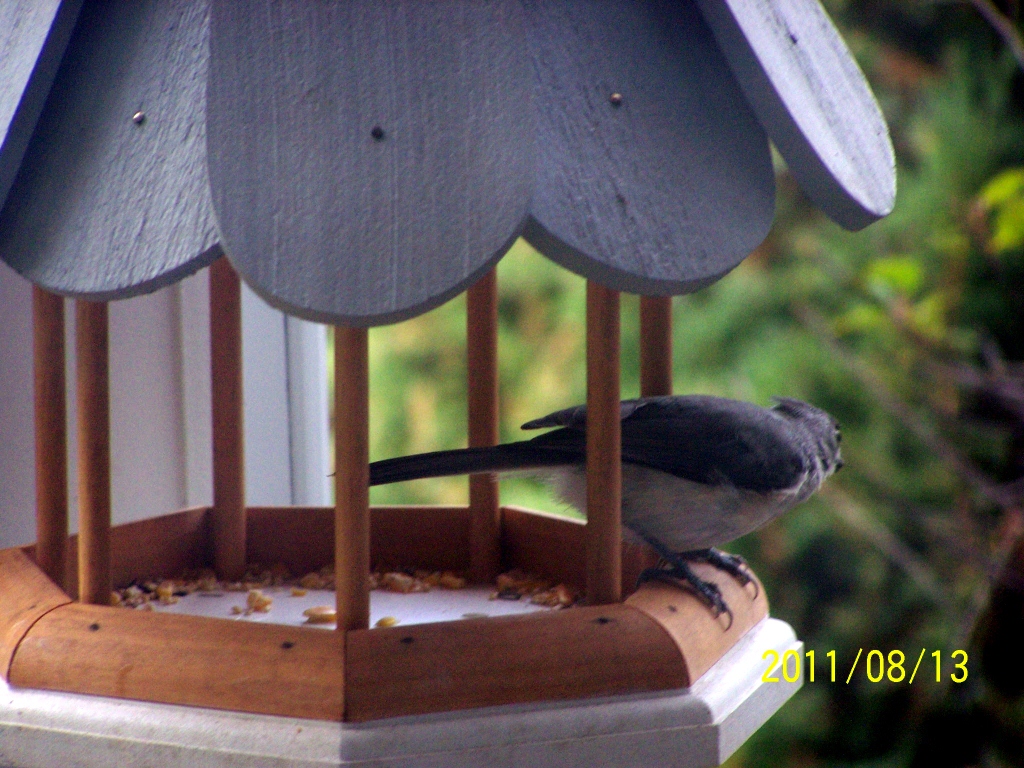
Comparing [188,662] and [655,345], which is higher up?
[655,345]

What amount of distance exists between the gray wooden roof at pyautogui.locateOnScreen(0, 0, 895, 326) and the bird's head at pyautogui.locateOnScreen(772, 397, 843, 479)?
0.49 meters

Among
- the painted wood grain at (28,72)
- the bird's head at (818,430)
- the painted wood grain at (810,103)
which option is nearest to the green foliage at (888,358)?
the bird's head at (818,430)

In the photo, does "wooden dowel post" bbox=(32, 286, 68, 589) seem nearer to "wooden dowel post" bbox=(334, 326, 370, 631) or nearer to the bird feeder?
the bird feeder

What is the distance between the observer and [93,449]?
0.89 meters

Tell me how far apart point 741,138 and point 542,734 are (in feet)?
1.42

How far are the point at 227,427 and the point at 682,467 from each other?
0.48m

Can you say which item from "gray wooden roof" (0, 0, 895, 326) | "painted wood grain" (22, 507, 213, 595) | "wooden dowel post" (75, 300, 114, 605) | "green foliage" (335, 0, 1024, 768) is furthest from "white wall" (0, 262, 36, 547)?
"green foliage" (335, 0, 1024, 768)

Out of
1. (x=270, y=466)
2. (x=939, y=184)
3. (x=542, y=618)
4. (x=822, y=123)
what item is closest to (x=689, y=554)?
(x=542, y=618)

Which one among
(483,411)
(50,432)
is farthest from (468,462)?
(50,432)

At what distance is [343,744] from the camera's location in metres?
0.72

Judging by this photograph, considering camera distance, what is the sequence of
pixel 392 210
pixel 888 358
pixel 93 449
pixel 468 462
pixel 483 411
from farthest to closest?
pixel 888 358
pixel 483 411
pixel 468 462
pixel 93 449
pixel 392 210

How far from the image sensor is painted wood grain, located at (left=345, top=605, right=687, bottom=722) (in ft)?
2.47

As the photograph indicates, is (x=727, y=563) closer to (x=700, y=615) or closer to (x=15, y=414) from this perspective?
(x=700, y=615)

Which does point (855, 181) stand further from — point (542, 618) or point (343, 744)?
point (343, 744)
